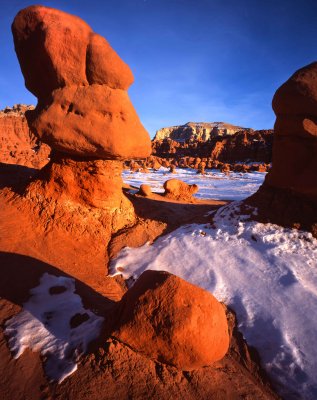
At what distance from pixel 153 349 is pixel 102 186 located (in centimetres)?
346

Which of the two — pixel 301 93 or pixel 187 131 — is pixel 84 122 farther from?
pixel 187 131

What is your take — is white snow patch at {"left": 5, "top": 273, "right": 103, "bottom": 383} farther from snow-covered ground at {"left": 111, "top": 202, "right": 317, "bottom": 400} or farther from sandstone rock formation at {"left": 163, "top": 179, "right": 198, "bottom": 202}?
sandstone rock formation at {"left": 163, "top": 179, "right": 198, "bottom": 202}

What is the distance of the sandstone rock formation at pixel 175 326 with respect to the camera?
2.26 metres

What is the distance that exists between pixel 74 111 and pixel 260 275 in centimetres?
429

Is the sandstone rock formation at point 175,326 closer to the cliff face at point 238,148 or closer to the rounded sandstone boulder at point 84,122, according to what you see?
the rounded sandstone boulder at point 84,122

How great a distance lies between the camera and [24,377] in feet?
7.30

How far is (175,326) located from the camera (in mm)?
2258

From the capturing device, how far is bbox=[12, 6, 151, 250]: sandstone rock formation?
4363mm

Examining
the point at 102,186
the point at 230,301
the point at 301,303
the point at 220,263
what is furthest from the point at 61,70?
the point at 301,303

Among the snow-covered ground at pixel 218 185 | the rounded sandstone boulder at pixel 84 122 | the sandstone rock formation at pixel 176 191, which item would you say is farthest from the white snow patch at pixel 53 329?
the snow-covered ground at pixel 218 185

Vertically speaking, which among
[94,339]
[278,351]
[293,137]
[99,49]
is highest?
[99,49]

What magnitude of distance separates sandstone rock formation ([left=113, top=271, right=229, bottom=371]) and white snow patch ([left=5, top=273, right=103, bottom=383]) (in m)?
0.52

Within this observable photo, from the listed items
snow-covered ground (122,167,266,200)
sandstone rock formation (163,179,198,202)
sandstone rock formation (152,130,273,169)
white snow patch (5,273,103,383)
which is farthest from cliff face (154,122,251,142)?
white snow patch (5,273,103,383)

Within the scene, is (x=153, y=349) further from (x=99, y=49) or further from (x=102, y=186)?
(x=99, y=49)
